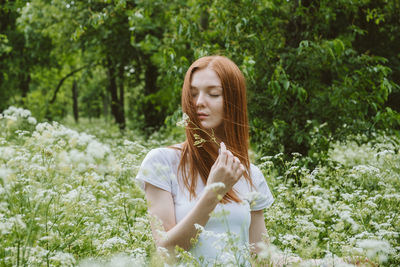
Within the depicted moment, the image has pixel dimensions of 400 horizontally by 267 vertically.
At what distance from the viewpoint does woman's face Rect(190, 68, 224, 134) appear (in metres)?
2.25

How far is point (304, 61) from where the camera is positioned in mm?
4887

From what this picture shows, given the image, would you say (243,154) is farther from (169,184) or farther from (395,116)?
(395,116)

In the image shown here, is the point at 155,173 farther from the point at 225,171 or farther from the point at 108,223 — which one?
the point at 108,223

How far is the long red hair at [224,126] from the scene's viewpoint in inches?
87.6

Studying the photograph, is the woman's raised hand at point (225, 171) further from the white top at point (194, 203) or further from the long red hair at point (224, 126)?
the long red hair at point (224, 126)

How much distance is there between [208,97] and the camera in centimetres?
226

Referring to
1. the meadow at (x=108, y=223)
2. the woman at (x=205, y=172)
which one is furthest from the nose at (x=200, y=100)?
the meadow at (x=108, y=223)

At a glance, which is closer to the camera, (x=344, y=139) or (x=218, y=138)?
(x=218, y=138)

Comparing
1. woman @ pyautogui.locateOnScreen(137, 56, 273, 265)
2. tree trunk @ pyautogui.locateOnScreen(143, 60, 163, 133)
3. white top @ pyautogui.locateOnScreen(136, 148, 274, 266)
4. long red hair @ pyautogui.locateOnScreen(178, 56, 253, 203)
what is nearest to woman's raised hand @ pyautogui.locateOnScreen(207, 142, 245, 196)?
woman @ pyautogui.locateOnScreen(137, 56, 273, 265)

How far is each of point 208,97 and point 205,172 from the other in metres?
0.48

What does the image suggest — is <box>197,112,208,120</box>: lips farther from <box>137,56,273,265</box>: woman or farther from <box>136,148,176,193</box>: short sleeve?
<box>136,148,176,193</box>: short sleeve

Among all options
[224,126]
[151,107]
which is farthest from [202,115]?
[151,107]

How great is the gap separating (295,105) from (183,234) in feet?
11.8

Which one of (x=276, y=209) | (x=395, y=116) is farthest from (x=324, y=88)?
(x=276, y=209)
